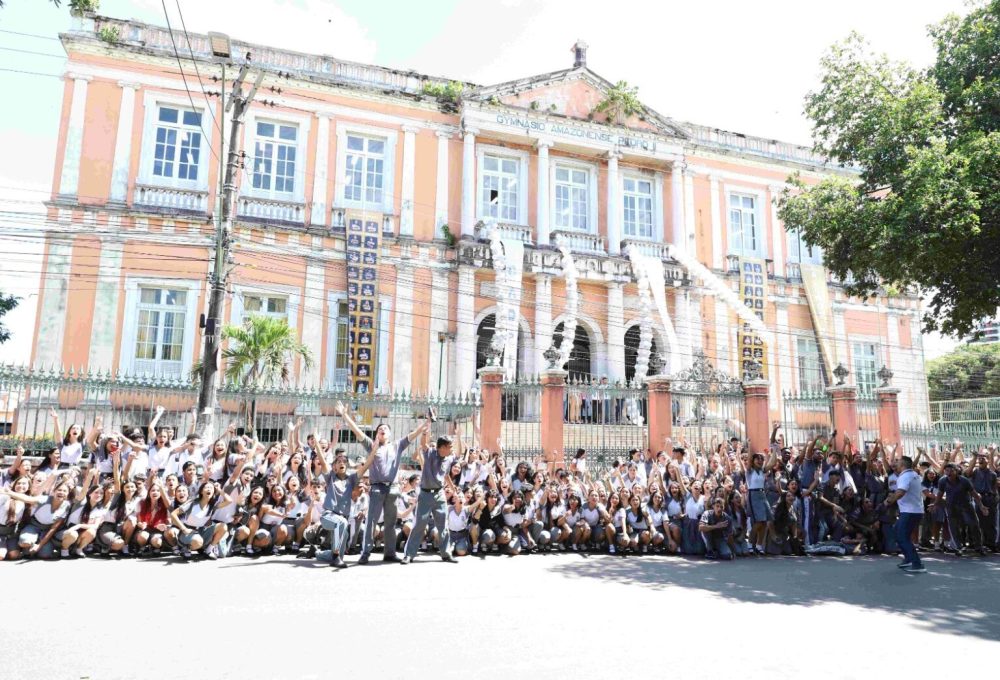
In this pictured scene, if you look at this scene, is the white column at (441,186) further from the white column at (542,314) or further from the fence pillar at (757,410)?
the fence pillar at (757,410)

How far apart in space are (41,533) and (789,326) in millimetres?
23643

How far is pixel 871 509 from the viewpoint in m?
10.4

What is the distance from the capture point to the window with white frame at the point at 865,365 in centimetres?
2539

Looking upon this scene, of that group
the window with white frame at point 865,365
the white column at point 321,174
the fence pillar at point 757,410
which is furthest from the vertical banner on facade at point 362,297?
the window with white frame at point 865,365

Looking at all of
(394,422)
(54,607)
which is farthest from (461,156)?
(54,607)

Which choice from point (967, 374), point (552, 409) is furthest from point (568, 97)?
point (967, 374)

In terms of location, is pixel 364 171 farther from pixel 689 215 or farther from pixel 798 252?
pixel 798 252

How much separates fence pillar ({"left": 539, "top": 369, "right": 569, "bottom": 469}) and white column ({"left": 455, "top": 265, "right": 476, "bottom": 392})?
206 inches

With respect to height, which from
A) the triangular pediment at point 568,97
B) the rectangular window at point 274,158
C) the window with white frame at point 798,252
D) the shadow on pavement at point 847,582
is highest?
the triangular pediment at point 568,97

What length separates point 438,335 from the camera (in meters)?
20.5

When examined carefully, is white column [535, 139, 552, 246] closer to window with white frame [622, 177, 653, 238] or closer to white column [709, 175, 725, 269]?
window with white frame [622, 177, 653, 238]

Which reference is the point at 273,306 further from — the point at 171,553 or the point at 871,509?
the point at 871,509

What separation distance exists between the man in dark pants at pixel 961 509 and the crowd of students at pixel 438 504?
21 millimetres

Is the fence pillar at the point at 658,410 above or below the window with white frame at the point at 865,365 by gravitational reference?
below
